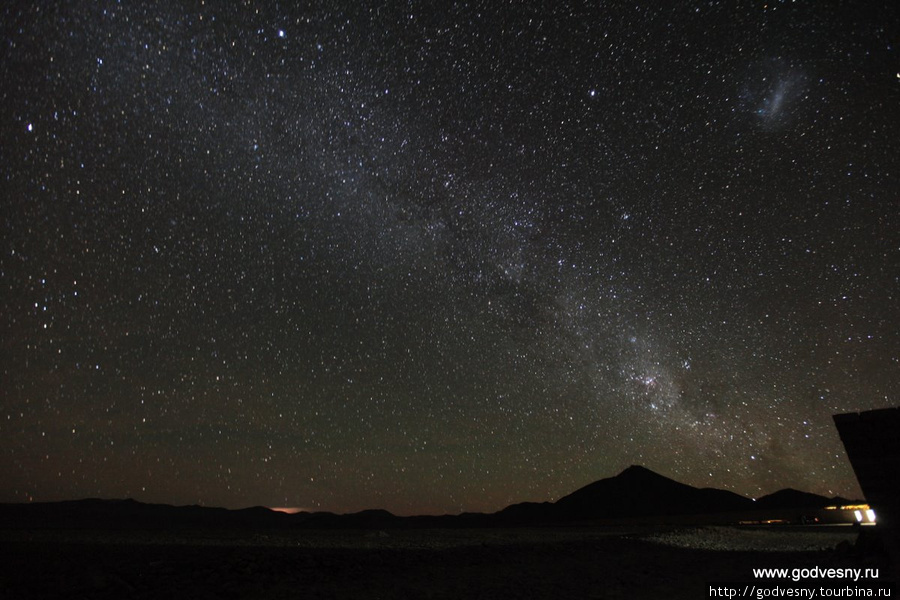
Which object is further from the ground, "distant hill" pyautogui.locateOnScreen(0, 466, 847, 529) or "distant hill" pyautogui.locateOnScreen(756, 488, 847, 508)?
"distant hill" pyautogui.locateOnScreen(756, 488, 847, 508)

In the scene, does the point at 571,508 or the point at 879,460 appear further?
the point at 571,508

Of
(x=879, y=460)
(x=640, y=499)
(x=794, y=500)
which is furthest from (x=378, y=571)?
(x=640, y=499)

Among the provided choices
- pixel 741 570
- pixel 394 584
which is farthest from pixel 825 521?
pixel 394 584

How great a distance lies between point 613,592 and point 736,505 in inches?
3535

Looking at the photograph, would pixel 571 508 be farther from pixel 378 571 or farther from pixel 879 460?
pixel 879 460

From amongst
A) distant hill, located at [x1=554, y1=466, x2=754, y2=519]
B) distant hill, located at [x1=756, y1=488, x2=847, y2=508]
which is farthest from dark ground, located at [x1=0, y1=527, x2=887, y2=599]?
distant hill, located at [x1=756, y1=488, x2=847, y2=508]

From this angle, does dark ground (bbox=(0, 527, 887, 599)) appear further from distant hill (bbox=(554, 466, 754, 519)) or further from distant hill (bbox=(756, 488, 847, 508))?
distant hill (bbox=(756, 488, 847, 508))

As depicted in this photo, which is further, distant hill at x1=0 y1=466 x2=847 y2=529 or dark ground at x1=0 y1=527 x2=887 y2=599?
distant hill at x1=0 y1=466 x2=847 y2=529

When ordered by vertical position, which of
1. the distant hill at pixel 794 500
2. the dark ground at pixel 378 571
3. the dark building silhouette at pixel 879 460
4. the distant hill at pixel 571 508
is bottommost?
the distant hill at pixel 571 508

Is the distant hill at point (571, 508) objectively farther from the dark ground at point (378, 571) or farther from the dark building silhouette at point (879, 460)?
the dark building silhouette at point (879, 460)

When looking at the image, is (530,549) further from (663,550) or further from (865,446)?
(865,446)

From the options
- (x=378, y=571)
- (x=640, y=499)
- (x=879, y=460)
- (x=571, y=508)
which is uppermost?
(x=879, y=460)

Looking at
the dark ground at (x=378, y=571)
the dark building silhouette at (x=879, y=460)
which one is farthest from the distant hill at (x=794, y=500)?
the dark building silhouette at (x=879, y=460)

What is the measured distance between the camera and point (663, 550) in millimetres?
16594
